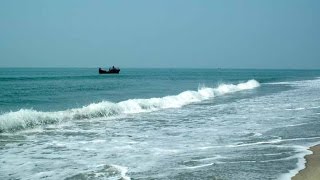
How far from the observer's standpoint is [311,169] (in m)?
8.38

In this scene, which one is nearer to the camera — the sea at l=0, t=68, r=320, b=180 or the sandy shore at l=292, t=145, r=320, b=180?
the sandy shore at l=292, t=145, r=320, b=180

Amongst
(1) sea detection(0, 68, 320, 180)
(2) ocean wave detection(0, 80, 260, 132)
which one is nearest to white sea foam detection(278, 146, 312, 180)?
(1) sea detection(0, 68, 320, 180)

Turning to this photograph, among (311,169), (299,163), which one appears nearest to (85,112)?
(299,163)

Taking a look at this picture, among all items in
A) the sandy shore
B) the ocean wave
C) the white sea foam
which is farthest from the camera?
the ocean wave

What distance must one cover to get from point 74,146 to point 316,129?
8.44m

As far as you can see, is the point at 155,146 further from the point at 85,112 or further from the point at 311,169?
the point at 85,112

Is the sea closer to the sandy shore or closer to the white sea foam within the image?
the white sea foam

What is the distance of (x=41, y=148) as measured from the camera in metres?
11.8

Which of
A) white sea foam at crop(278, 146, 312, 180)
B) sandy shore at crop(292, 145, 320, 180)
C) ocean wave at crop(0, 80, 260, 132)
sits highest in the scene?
sandy shore at crop(292, 145, 320, 180)

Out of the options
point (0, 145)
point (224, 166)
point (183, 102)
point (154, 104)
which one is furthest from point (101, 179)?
point (183, 102)

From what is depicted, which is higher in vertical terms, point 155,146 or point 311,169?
point 311,169

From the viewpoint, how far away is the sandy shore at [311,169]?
7.77 meters

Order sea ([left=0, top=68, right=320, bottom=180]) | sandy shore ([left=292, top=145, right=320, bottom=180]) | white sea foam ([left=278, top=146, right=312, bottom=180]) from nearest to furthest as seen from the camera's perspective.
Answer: sandy shore ([left=292, top=145, right=320, bottom=180]) < white sea foam ([left=278, top=146, right=312, bottom=180]) < sea ([left=0, top=68, right=320, bottom=180])

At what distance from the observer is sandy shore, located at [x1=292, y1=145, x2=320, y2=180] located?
7.77 m
